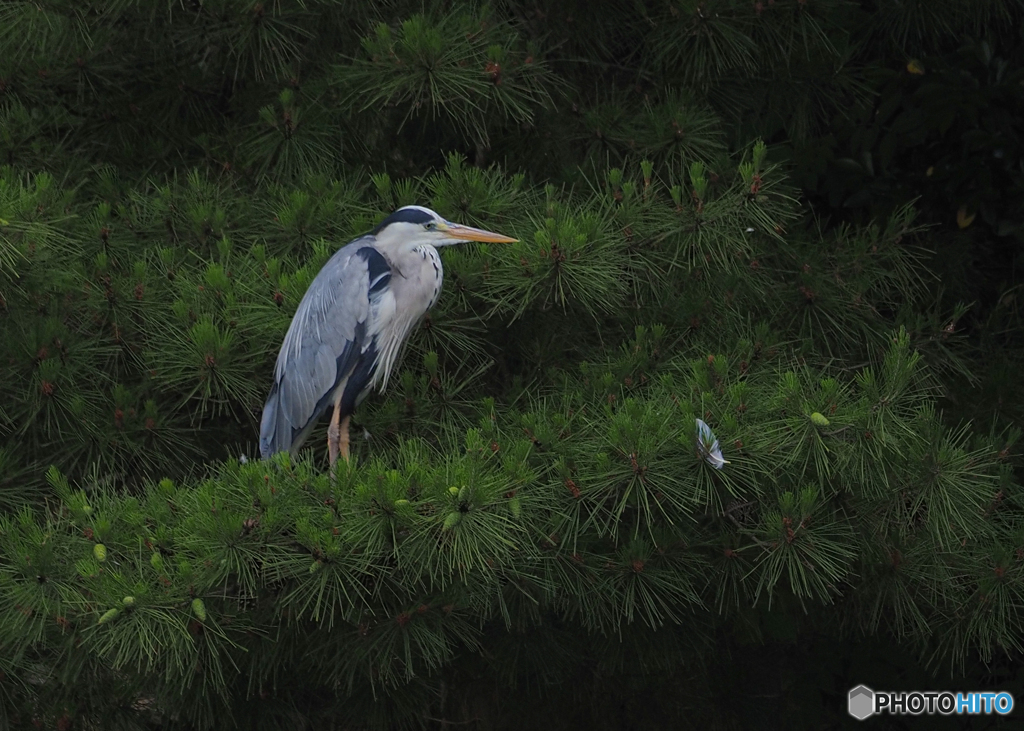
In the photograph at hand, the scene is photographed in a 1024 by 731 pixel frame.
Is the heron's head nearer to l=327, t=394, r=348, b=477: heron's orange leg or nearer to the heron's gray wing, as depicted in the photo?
the heron's gray wing

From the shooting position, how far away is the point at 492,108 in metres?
2.37

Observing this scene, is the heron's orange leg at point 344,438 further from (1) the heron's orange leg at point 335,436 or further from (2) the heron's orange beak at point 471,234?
(2) the heron's orange beak at point 471,234

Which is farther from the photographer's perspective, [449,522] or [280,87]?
[280,87]

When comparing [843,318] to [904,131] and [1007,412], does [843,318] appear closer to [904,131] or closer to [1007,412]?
[1007,412]

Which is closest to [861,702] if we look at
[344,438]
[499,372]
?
[499,372]

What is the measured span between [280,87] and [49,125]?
46 centimetres

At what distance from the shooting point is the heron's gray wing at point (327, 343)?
2021 mm

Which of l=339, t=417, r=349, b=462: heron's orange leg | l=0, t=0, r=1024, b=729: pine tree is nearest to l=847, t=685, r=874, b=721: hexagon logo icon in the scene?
l=0, t=0, r=1024, b=729: pine tree

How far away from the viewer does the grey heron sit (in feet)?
6.66

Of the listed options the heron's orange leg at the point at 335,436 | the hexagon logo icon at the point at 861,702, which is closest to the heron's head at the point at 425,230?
the heron's orange leg at the point at 335,436

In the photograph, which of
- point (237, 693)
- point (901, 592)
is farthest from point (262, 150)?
point (901, 592)

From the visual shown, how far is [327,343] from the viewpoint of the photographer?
2070mm

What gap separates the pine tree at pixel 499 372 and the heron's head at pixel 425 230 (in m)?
0.08

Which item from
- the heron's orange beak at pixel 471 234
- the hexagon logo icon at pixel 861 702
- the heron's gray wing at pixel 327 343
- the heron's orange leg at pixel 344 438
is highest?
the heron's orange beak at pixel 471 234
